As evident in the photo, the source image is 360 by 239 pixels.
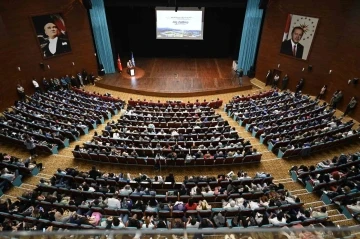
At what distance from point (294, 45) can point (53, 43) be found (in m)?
15.4

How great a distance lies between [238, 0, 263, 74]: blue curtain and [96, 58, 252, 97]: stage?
47.9 inches

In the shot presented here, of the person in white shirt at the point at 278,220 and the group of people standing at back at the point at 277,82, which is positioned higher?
the person in white shirt at the point at 278,220

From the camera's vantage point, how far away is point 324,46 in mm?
14633

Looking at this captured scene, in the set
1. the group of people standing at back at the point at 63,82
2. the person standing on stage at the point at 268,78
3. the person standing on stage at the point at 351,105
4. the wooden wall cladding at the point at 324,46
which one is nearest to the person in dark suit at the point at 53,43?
the group of people standing at back at the point at 63,82

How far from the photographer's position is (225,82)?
18.0 m

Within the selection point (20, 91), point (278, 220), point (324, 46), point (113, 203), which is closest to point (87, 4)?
point (20, 91)

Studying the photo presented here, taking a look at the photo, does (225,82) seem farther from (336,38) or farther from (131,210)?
(131,210)

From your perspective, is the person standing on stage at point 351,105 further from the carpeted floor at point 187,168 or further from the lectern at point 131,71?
the lectern at point 131,71

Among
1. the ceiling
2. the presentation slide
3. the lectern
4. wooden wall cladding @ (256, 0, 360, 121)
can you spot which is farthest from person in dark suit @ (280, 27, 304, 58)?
the lectern

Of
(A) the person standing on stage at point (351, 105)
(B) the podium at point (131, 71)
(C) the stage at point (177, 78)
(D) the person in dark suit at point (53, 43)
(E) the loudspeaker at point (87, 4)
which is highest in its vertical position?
(E) the loudspeaker at point (87, 4)

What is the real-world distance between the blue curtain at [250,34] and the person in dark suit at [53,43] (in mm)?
12451

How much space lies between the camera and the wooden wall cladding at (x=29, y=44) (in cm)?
1401

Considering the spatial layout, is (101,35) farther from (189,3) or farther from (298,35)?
(298,35)

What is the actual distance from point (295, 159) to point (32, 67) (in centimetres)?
1566
